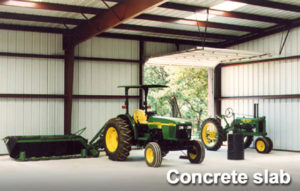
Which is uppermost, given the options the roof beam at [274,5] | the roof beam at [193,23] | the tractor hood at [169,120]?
the roof beam at [274,5]

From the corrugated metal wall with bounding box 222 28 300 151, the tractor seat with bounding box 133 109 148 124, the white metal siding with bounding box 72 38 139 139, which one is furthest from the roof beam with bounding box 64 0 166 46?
the corrugated metal wall with bounding box 222 28 300 151

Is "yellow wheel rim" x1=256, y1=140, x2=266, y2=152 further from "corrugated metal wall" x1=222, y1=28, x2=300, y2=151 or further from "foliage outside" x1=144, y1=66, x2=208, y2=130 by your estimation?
"foliage outside" x1=144, y1=66, x2=208, y2=130

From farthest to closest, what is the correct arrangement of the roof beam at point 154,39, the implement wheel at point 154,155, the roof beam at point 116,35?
the roof beam at point 154,39 → the roof beam at point 116,35 → the implement wheel at point 154,155

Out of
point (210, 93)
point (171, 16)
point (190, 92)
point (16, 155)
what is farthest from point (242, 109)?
point (190, 92)

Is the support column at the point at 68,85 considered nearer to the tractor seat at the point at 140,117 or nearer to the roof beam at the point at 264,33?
the tractor seat at the point at 140,117

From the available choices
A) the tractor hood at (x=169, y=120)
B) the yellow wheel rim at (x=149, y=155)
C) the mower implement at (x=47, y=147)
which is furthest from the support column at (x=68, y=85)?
the yellow wheel rim at (x=149, y=155)

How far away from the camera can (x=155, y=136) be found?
1177 cm

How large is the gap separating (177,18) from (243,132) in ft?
16.1

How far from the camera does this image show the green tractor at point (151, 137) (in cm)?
1116

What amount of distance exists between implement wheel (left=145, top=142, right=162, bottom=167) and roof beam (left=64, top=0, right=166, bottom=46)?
11.3ft

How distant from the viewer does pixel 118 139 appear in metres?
11.7

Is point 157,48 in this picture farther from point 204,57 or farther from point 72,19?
point 72,19

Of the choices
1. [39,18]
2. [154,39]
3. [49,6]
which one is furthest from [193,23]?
[39,18]

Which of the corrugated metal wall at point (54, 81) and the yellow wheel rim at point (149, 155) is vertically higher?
the corrugated metal wall at point (54, 81)
